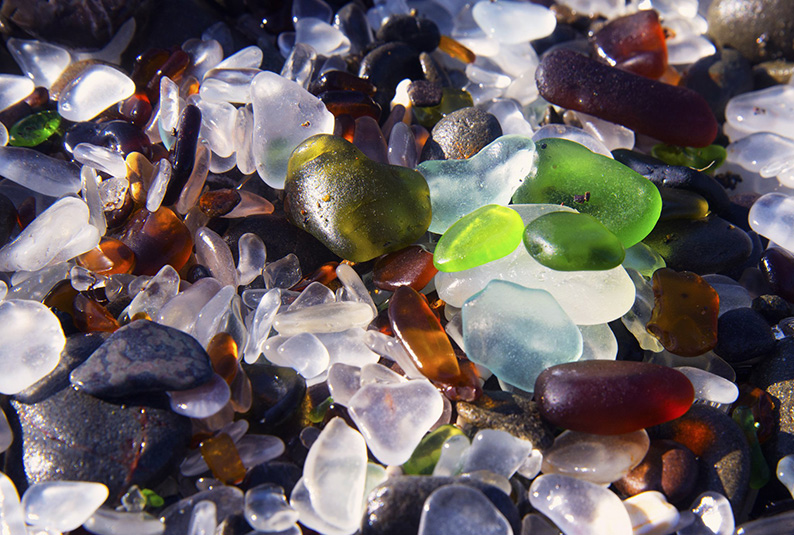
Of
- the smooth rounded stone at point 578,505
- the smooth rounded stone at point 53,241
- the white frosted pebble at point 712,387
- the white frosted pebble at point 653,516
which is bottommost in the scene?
the white frosted pebble at point 653,516

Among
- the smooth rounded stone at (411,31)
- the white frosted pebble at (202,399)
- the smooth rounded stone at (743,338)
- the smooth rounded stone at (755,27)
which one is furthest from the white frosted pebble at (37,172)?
the smooth rounded stone at (755,27)

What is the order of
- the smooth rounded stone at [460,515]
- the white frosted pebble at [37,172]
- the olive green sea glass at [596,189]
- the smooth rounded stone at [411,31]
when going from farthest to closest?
the smooth rounded stone at [411,31] → the white frosted pebble at [37,172] → the olive green sea glass at [596,189] → the smooth rounded stone at [460,515]

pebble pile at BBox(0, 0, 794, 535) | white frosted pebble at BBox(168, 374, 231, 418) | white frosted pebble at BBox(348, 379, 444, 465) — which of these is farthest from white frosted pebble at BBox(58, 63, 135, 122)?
white frosted pebble at BBox(348, 379, 444, 465)

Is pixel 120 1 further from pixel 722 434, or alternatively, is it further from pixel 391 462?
pixel 722 434

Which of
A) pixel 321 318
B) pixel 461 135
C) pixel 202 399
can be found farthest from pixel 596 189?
pixel 202 399

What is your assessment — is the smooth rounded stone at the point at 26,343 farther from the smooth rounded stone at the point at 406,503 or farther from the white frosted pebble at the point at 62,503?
the smooth rounded stone at the point at 406,503

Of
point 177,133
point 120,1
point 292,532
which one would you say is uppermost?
point 120,1

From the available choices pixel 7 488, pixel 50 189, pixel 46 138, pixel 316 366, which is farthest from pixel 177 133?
pixel 7 488
